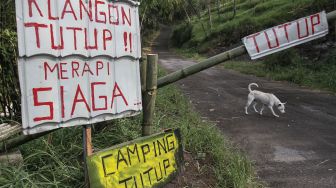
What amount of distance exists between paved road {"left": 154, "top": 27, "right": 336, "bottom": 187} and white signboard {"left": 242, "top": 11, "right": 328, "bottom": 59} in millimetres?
1465

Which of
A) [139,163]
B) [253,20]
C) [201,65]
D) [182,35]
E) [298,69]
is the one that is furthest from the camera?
[182,35]

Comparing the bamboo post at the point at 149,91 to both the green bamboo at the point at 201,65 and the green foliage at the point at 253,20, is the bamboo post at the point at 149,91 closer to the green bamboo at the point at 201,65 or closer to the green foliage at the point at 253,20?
the green bamboo at the point at 201,65

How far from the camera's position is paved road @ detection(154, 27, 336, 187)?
4469 mm

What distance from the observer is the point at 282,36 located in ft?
12.1

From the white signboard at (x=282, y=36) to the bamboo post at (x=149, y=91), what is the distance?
913mm

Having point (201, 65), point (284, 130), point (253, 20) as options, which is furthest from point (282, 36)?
point (253, 20)

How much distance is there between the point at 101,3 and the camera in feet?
9.08

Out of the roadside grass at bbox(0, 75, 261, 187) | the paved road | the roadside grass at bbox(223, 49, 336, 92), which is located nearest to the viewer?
the roadside grass at bbox(0, 75, 261, 187)

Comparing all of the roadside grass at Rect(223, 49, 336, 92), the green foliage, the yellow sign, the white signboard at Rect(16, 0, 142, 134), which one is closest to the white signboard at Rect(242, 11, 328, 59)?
the yellow sign

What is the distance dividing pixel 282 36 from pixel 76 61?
201 cm

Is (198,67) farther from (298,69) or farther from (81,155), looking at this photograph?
(298,69)

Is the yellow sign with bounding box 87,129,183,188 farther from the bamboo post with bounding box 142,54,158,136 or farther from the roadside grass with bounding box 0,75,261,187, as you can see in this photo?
the roadside grass with bounding box 0,75,261,187

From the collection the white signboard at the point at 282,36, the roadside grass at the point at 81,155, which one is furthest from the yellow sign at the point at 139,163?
the white signboard at the point at 282,36

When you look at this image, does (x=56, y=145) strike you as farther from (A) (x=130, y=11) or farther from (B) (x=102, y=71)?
(A) (x=130, y=11)
